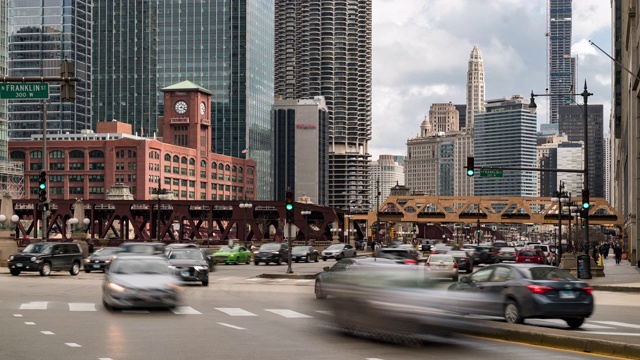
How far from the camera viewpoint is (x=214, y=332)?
20.8 metres

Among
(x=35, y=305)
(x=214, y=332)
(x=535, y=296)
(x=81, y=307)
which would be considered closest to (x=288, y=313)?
(x=214, y=332)

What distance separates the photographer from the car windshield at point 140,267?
26.2 metres

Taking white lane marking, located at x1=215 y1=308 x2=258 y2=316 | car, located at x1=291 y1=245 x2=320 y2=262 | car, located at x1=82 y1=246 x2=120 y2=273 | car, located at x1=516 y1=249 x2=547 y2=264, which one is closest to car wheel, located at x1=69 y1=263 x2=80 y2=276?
car, located at x1=82 y1=246 x2=120 y2=273

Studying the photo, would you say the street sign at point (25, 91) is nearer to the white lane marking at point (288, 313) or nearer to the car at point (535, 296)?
the white lane marking at point (288, 313)

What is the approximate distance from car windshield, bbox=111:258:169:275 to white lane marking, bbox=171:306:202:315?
109cm

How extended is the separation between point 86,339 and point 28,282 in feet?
76.3

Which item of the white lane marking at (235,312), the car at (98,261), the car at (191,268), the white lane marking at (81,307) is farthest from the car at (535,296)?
the car at (98,261)

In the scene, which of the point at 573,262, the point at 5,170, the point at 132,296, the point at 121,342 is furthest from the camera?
the point at 5,170

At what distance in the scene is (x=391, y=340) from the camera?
18781 mm

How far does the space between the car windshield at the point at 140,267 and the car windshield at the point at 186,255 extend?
13862 millimetres

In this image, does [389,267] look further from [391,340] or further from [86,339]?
[86,339]

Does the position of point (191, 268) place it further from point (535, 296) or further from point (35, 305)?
point (535, 296)

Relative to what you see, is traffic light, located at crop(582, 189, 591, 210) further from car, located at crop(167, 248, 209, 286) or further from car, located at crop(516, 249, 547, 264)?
car, located at crop(167, 248, 209, 286)

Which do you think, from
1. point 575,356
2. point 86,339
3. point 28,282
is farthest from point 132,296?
point 28,282
